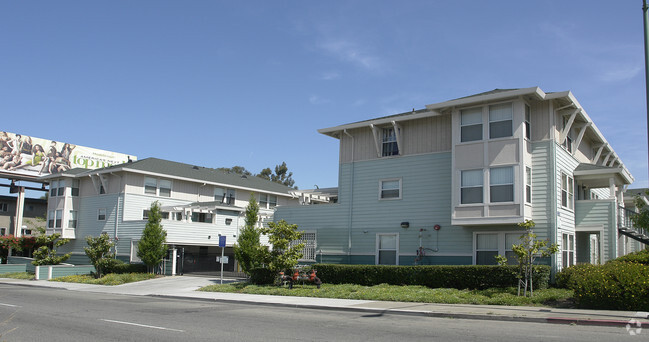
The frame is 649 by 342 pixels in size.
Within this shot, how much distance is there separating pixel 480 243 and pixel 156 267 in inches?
802

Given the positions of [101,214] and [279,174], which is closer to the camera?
[101,214]

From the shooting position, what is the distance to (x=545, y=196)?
21.3 meters

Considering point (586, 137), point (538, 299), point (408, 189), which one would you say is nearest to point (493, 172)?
point (408, 189)

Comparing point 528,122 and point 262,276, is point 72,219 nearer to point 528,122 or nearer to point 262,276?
point 262,276

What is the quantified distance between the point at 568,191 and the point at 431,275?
713 cm

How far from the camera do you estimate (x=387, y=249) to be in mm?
25250

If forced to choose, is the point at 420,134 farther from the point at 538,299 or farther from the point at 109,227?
the point at 109,227

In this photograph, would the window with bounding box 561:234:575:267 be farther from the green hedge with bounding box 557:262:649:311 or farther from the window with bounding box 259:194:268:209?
the window with bounding box 259:194:268:209

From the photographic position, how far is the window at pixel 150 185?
40.3 meters

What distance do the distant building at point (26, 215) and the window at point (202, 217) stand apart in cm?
2091

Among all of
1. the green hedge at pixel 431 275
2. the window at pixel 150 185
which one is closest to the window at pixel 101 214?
the window at pixel 150 185

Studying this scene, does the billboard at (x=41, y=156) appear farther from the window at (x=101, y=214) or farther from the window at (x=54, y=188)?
the window at (x=101, y=214)

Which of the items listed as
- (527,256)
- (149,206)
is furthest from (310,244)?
→ (149,206)

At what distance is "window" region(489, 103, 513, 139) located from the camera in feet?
70.9
